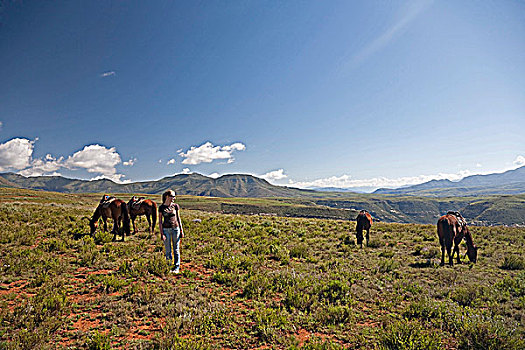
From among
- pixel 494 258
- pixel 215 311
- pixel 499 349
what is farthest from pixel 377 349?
pixel 494 258

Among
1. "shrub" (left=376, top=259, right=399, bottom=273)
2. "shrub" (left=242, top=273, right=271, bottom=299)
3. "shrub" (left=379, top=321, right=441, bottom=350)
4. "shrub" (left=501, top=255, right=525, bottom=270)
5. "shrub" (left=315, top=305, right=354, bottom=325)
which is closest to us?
"shrub" (left=379, top=321, right=441, bottom=350)

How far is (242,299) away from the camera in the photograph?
7.23m

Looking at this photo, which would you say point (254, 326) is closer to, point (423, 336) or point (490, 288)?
point (423, 336)

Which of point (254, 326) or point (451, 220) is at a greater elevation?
point (451, 220)

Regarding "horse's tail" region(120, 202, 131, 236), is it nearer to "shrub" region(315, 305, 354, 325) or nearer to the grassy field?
the grassy field

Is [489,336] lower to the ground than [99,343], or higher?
lower

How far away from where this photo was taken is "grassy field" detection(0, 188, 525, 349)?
5309mm

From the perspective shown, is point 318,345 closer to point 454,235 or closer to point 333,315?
point 333,315

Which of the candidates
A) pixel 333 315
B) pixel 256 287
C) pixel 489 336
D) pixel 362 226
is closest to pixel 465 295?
pixel 489 336

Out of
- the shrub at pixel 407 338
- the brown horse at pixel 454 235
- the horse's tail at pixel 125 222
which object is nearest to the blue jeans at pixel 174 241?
the horse's tail at pixel 125 222

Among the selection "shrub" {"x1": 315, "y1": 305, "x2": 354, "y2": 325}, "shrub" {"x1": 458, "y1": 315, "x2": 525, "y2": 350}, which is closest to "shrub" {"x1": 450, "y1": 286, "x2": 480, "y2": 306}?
"shrub" {"x1": 458, "y1": 315, "x2": 525, "y2": 350}

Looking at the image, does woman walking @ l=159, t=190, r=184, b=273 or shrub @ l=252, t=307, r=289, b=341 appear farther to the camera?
woman walking @ l=159, t=190, r=184, b=273

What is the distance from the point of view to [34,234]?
12.0m

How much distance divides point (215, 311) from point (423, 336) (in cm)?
512
